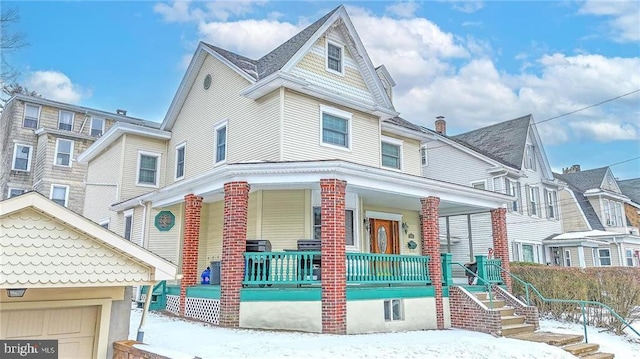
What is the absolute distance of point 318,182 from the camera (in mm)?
10516

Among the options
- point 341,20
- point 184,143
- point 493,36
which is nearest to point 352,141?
point 341,20

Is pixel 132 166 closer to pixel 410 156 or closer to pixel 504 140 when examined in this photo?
pixel 410 156

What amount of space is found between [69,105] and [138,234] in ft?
49.2

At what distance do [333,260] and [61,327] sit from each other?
5589 mm

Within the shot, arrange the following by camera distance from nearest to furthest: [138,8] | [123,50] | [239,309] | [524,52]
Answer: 1. [239,309]
2. [138,8]
3. [123,50]
4. [524,52]

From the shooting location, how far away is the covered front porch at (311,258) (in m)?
10.1

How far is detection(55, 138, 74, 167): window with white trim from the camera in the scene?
24.4m

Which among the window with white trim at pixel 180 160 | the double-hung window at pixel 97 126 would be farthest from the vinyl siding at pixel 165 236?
the double-hung window at pixel 97 126

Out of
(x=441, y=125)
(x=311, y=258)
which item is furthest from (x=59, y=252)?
(x=441, y=125)

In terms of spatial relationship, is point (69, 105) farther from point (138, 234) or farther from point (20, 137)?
point (138, 234)

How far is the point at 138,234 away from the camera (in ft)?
51.6

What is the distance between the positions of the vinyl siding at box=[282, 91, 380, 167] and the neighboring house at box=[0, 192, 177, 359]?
712cm

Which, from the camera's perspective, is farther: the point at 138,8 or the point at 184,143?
the point at 184,143

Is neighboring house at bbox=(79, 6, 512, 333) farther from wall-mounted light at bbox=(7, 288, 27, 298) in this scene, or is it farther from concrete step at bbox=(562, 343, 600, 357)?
wall-mounted light at bbox=(7, 288, 27, 298)
